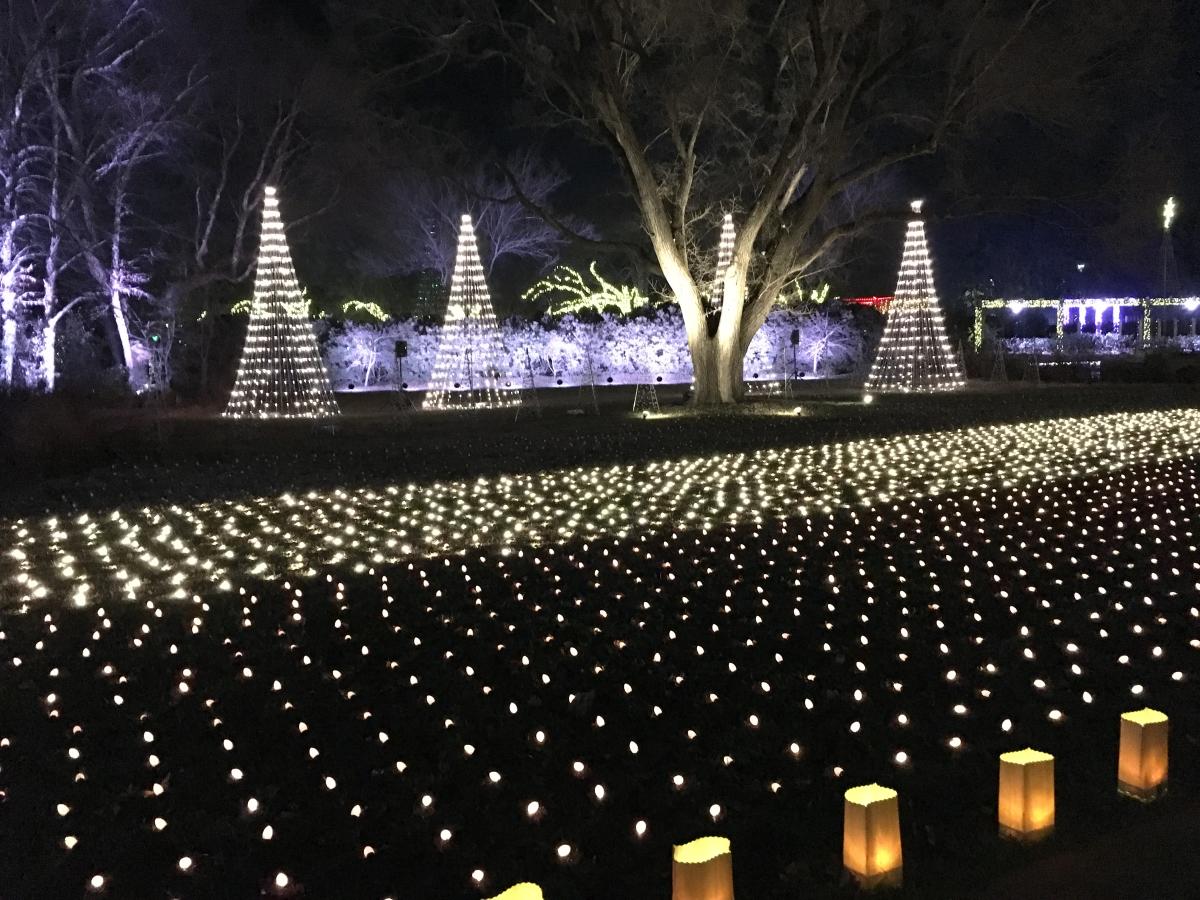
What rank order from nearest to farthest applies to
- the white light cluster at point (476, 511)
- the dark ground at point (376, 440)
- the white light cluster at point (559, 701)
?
the white light cluster at point (559, 701) < the white light cluster at point (476, 511) < the dark ground at point (376, 440)

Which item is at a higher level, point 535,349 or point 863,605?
point 535,349

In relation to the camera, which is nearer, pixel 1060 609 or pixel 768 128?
pixel 1060 609

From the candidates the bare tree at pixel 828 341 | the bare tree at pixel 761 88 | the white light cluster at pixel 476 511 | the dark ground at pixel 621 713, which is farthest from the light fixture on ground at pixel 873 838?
the bare tree at pixel 828 341

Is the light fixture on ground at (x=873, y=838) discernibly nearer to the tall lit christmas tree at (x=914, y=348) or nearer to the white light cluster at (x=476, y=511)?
the white light cluster at (x=476, y=511)

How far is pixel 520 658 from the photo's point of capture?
518 centimetres

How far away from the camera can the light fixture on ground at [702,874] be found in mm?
2740

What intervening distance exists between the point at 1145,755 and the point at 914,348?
2177cm

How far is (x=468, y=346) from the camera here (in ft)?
64.7

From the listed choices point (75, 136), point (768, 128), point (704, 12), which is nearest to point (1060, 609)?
point (704, 12)

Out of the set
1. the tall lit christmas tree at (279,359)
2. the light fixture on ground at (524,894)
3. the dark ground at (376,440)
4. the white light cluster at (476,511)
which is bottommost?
the light fixture on ground at (524,894)

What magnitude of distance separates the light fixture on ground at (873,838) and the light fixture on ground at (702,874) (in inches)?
18.1

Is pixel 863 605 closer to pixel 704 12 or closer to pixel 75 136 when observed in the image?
pixel 704 12

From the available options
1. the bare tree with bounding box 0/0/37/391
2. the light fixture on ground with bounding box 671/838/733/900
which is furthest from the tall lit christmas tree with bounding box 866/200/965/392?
the light fixture on ground with bounding box 671/838/733/900

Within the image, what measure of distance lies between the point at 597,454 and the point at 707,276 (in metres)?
10.9
